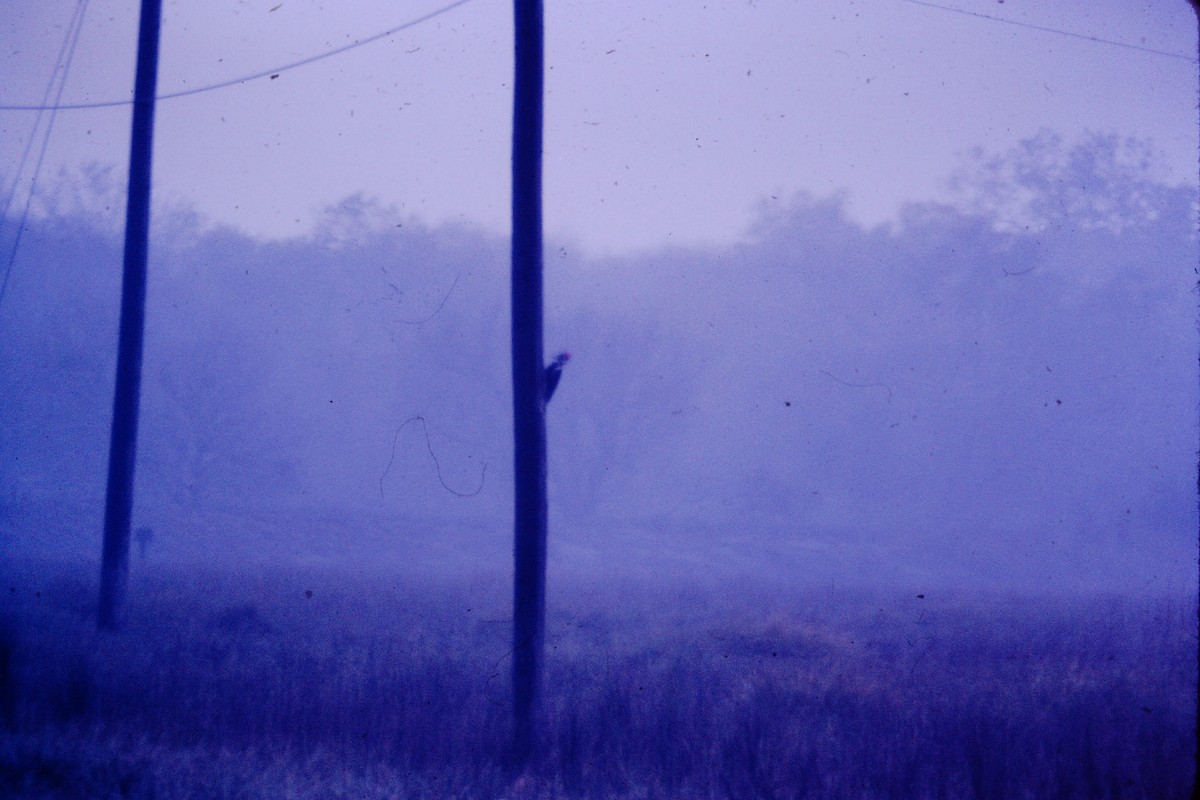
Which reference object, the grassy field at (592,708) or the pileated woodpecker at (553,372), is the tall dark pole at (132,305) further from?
the pileated woodpecker at (553,372)

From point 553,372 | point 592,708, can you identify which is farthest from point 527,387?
point 592,708

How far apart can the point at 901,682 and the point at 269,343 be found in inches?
1958

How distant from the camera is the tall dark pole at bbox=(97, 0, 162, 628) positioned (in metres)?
10.0

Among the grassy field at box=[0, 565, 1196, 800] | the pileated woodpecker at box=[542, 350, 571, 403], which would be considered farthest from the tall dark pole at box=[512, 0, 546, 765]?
the grassy field at box=[0, 565, 1196, 800]

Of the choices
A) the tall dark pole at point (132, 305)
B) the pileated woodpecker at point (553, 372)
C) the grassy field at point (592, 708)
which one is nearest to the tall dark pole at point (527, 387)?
the pileated woodpecker at point (553, 372)

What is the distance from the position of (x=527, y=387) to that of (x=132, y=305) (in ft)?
22.2

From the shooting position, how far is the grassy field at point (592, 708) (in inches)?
207

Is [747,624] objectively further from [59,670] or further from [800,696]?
[59,670]

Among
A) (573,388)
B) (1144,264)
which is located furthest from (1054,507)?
(573,388)

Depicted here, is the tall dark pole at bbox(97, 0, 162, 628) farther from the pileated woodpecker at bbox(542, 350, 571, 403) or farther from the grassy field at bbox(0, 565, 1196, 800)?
the pileated woodpecker at bbox(542, 350, 571, 403)

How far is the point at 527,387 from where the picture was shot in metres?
6.23

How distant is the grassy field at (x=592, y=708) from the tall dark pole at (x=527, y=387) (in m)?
0.57

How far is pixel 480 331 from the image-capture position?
40.8 metres

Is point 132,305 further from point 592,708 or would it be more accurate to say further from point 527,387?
point 592,708
